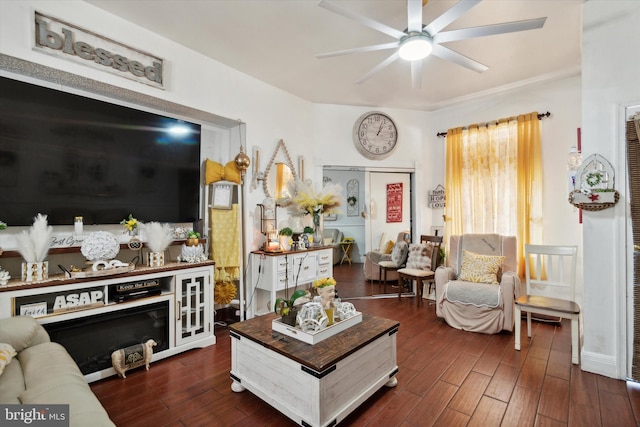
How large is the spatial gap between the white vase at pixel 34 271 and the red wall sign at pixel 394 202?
520 centimetres

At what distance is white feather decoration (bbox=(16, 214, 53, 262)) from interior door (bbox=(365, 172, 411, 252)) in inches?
192

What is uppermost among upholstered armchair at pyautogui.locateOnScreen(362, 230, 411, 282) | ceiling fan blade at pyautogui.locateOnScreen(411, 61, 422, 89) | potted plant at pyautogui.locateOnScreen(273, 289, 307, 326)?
ceiling fan blade at pyautogui.locateOnScreen(411, 61, 422, 89)

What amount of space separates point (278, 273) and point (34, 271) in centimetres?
203

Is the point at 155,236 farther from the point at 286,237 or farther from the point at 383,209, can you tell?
the point at 383,209

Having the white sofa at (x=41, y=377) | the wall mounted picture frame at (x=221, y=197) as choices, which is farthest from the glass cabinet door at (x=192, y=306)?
the white sofa at (x=41, y=377)

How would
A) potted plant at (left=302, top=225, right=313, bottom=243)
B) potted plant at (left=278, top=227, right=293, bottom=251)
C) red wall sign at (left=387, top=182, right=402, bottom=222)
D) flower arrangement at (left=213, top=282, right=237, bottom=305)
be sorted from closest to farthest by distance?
flower arrangement at (left=213, top=282, right=237, bottom=305) < potted plant at (left=278, top=227, right=293, bottom=251) < potted plant at (left=302, top=225, right=313, bottom=243) < red wall sign at (left=387, top=182, right=402, bottom=222)

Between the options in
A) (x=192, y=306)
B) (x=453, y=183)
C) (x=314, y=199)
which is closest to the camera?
(x=192, y=306)

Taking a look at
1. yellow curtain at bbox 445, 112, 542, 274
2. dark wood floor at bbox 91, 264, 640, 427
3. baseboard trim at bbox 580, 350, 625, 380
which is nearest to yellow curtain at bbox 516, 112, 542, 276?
yellow curtain at bbox 445, 112, 542, 274

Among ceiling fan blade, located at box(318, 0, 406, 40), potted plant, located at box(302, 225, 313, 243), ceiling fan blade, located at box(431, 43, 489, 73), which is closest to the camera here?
ceiling fan blade, located at box(318, 0, 406, 40)

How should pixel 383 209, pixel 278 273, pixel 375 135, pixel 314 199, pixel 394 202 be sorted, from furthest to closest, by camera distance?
pixel 383 209 → pixel 394 202 → pixel 375 135 → pixel 314 199 → pixel 278 273

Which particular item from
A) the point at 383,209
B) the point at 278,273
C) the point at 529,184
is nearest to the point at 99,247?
the point at 278,273

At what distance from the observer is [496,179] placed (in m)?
4.07

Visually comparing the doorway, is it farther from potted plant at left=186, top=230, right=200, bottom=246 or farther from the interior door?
potted plant at left=186, top=230, right=200, bottom=246

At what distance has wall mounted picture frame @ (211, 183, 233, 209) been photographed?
10.9 ft
